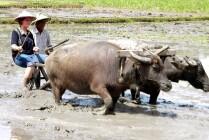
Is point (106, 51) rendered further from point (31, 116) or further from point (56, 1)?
point (56, 1)

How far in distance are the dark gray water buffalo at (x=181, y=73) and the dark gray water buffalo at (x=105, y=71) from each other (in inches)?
20.4

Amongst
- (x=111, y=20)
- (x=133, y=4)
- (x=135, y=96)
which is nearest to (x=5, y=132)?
(x=135, y=96)

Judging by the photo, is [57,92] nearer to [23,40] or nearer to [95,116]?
[95,116]

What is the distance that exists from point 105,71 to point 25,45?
83.7 inches

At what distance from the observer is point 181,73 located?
900 cm

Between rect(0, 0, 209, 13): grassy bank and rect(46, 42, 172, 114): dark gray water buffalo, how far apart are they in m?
20.5

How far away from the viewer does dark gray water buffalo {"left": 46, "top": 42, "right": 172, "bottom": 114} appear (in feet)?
26.8

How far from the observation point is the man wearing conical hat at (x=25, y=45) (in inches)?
378

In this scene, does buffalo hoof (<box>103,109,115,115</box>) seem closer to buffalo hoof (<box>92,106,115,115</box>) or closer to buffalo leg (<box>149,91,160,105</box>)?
buffalo hoof (<box>92,106,115,115</box>)

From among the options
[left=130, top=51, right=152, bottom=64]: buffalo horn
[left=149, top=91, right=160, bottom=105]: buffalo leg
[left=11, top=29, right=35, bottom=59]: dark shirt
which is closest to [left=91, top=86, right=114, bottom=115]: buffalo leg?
[left=130, top=51, right=152, bottom=64]: buffalo horn

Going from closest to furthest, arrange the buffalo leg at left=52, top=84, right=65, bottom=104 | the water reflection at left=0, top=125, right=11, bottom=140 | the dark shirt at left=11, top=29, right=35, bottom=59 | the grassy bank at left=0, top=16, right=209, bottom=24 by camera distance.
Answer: the water reflection at left=0, top=125, right=11, bottom=140 < the buffalo leg at left=52, top=84, right=65, bottom=104 < the dark shirt at left=11, top=29, right=35, bottom=59 < the grassy bank at left=0, top=16, right=209, bottom=24

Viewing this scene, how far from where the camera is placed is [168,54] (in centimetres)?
855

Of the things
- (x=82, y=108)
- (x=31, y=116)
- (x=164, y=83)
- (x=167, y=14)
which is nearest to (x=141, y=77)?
(x=164, y=83)

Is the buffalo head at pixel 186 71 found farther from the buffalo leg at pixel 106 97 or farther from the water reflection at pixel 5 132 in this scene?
the water reflection at pixel 5 132
